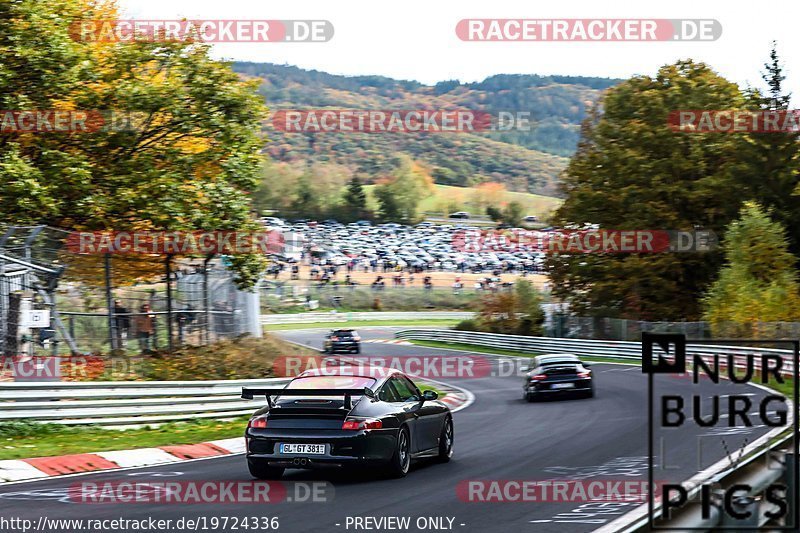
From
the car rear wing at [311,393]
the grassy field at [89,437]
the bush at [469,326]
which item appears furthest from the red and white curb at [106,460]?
the bush at [469,326]

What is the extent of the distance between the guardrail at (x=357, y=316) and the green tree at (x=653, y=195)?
63.6ft

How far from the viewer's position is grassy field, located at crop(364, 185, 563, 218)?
145363 millimetres

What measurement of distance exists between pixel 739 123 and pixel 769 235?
789cm

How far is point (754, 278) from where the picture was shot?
46375mm

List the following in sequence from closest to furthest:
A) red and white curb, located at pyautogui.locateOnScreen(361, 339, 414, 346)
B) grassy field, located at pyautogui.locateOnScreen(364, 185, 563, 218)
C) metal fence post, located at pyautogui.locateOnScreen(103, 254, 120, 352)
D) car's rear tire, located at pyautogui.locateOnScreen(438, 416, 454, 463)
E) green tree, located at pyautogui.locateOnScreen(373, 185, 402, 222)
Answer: car's rear tire, located at pyautogui.locateOnScreen(438, 416, 454, 463), metal fence post, located at pyautogui.locateOnScreen(103, 254, 120, 352), red and white curb, located at pyautogui.locateOnScreen(361, 339, 414, 346), green tree, located at pyautogui.locateOnScreen(373, 185, 402, 222), grassy field, located at pyautogui.locateOnScreen(364, 185, 563, 218)

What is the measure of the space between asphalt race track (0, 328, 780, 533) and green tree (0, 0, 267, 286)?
9423 millimetres

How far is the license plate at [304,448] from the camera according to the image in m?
11.1

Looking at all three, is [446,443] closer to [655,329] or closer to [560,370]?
[560,370]

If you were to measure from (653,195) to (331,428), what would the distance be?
4275cm

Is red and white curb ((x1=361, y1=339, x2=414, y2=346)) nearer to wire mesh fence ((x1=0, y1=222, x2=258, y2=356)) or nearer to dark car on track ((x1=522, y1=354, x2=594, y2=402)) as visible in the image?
dark car on track ((x1=522, y1=354, x2=594, y2=402))

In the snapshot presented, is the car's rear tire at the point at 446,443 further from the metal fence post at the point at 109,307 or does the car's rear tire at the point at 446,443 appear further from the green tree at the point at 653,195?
the green tree at the point at 653,195

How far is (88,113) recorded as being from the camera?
25.9m

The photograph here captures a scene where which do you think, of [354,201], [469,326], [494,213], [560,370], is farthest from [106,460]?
[494,213]

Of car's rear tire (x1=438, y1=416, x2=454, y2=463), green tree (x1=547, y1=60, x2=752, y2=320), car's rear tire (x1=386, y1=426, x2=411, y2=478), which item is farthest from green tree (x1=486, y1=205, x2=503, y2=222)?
car's rear tire (x1=386, y1=426, x2=411, y2=478)
